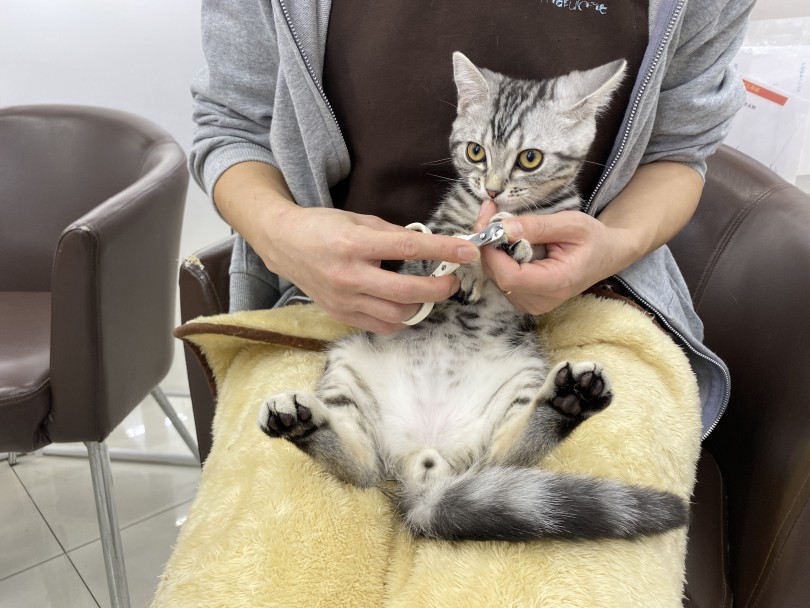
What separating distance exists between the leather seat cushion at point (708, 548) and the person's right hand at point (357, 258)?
507 mm

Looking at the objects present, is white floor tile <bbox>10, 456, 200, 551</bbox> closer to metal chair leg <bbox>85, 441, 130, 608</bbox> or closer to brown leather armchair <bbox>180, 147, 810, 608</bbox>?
metal chair leg <bbox>85, 441, 130, 608</bbox>

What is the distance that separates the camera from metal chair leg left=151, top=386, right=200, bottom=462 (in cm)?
178

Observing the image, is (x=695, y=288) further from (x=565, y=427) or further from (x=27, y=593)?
(x=27, y=593)

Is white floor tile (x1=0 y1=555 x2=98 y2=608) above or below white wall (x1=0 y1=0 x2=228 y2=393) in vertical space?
below

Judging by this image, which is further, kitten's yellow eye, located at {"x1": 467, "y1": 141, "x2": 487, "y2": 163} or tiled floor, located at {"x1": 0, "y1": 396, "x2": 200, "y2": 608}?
tiled floor, located at {"x1": 0, "y1": 396, "x2": 200, "y2": 608}

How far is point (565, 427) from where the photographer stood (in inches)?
30.3

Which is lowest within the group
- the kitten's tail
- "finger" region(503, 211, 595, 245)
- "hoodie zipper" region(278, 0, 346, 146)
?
the kitten's tail

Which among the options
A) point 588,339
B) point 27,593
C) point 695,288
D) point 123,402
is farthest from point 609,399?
point 27,593

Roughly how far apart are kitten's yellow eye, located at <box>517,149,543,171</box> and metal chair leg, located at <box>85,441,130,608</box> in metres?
0.99

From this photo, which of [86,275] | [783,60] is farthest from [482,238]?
[783,60]

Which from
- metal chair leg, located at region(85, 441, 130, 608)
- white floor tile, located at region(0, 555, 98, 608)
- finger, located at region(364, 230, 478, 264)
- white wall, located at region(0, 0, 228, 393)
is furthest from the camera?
white wall, located at region(0, 0, 228, 393)

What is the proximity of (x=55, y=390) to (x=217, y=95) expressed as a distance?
623mm

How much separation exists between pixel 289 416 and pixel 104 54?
5.42ft

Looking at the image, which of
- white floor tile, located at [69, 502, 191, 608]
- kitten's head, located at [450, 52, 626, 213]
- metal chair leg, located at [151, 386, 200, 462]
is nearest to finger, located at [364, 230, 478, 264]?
kitten's head, located at [450, 52, 626, 213]
